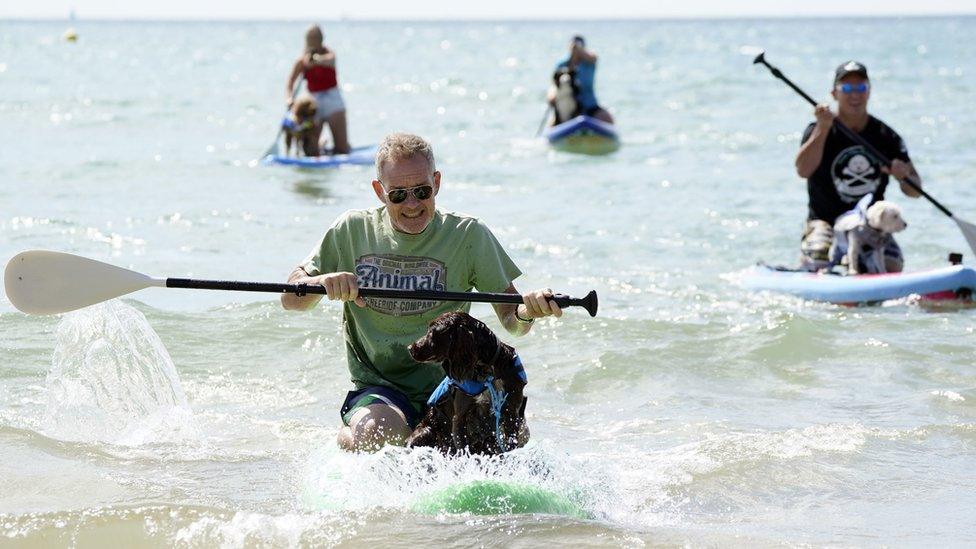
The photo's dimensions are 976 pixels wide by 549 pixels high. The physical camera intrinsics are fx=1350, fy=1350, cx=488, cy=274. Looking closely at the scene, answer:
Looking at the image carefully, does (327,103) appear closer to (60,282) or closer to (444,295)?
(60,282)

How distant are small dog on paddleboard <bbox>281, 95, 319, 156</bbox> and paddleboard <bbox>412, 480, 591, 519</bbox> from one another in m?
11.6

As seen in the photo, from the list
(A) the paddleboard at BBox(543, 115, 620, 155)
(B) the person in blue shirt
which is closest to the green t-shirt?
(B) the person in blue shirt

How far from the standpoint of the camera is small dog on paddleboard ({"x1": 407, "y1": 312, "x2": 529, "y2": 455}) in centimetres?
421

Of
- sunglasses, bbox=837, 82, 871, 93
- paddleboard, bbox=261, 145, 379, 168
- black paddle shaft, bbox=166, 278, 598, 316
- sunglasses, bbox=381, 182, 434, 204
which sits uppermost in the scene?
paddleboard, bbox=261, 145, 379, 168

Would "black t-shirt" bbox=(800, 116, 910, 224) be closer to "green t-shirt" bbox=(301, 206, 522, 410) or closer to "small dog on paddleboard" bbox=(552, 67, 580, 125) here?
"green t-shirt" bbox=(301, 206, 522, 410)

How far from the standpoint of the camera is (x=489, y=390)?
4.29 m

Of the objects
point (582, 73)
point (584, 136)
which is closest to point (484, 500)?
point (584, 136)

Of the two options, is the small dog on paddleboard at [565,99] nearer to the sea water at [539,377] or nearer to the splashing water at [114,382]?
the sea water at [539,377]

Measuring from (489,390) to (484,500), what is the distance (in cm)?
39

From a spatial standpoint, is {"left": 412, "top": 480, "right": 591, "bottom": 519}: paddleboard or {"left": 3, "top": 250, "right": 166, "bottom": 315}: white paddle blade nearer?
{"left": 412, "top": 480, "right": 591, "bottom": 519}: paddleboard

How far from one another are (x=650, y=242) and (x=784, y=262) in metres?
1.13

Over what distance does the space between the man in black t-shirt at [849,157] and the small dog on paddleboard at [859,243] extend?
0.10m

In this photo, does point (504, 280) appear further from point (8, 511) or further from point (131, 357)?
point (131, 357)

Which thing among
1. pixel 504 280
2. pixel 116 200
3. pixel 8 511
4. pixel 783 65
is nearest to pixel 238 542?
pixel 8 511
